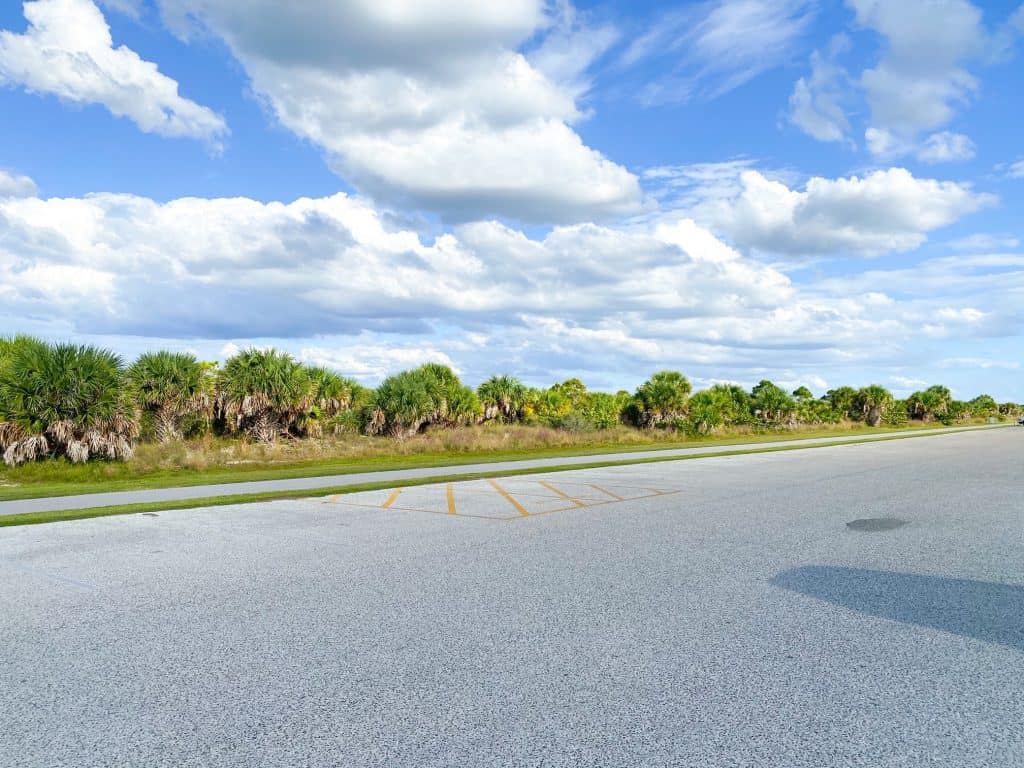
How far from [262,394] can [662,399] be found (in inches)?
1084

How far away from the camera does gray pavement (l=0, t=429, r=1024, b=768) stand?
395 centimetres

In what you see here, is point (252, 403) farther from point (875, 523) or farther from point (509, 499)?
point (875, 523)

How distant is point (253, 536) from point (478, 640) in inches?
231

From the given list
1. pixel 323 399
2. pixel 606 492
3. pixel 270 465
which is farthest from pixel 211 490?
pixel 323 399

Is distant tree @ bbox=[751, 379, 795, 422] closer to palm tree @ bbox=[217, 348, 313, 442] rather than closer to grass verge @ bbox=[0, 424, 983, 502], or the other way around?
grass verge @ bbox=[0, 424, 983, 502]

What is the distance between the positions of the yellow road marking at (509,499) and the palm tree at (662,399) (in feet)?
105

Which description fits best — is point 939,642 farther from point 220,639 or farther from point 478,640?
point 220,639

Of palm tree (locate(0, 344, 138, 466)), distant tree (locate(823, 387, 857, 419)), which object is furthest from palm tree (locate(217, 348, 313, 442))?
distant tree (locate(823, 387, 857, 419))

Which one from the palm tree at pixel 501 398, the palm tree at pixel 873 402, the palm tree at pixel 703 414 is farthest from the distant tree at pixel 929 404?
the palm tree at pixel 501 398

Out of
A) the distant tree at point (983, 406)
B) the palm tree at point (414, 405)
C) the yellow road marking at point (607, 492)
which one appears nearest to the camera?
the yellow road marking at point (607, 492)

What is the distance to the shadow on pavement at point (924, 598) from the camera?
5.95m

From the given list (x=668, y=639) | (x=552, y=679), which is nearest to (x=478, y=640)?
(x=552, y=679)

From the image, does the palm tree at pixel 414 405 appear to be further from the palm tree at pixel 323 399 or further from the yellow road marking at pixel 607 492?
the yellow road marking at pixel 607 492

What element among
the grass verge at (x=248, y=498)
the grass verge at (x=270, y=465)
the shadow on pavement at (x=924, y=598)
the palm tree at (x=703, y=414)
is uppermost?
the palm tree at (x=703, y=414)
